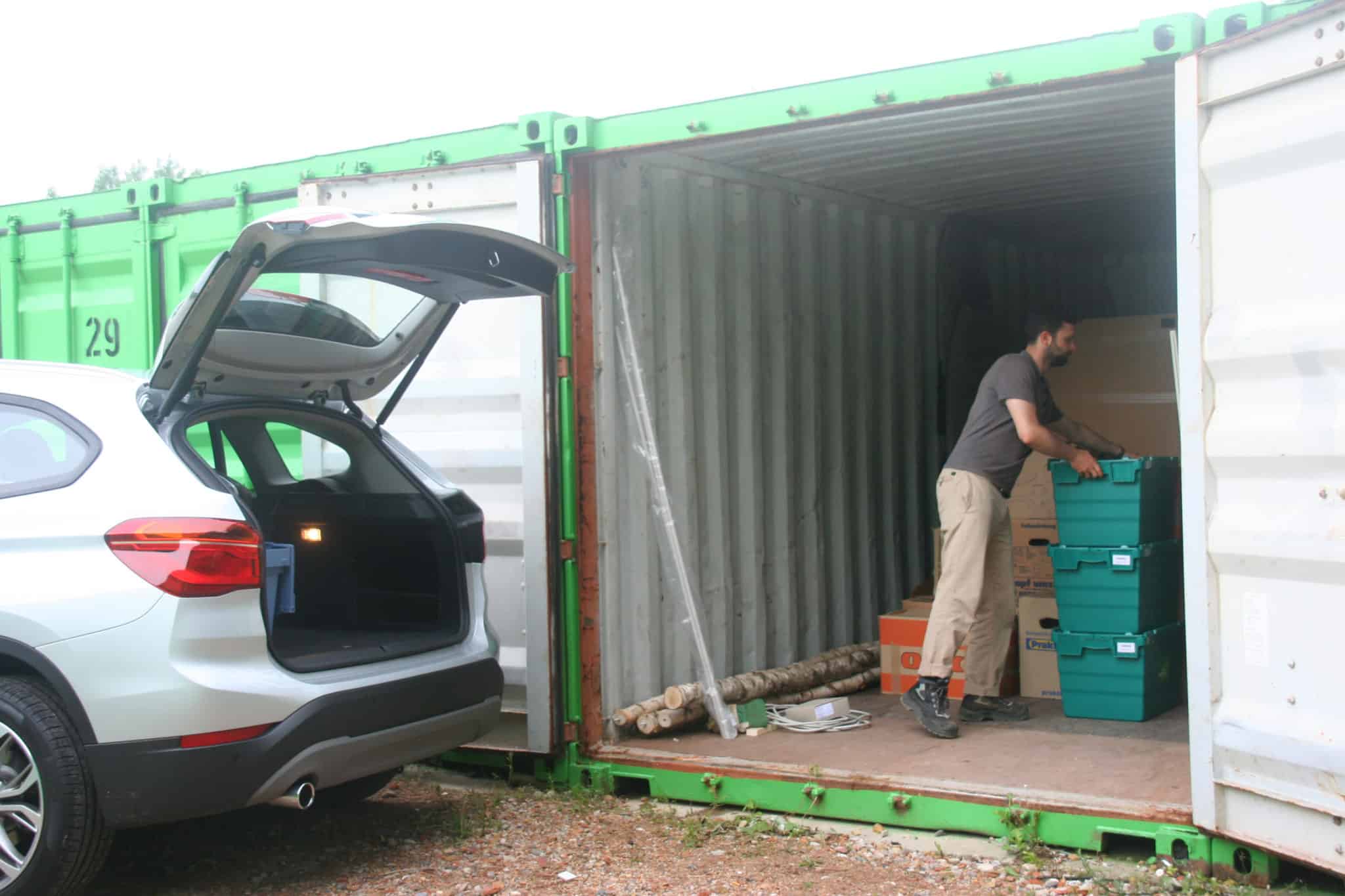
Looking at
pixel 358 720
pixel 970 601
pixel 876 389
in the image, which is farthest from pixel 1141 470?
pixel 358 720

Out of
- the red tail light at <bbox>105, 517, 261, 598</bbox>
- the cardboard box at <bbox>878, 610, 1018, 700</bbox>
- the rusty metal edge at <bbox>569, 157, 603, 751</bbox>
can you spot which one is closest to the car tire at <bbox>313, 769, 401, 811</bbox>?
the rusty metal edge at <bbox>569, 157, 603, 751</bbox>

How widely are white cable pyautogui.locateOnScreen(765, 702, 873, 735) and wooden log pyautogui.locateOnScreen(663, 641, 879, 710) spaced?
0.52 ft

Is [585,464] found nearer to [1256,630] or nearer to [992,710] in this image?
[992,710]

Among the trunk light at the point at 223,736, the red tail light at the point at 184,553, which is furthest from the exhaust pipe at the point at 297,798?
the red tail light at the point at 184,553

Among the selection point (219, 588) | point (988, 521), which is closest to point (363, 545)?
point (219, 588)

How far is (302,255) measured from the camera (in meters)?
4.64

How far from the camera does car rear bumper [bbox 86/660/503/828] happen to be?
13.5ft

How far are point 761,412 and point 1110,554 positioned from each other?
194 centimetres

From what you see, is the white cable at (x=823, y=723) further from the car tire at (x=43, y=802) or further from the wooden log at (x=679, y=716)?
the car tire at (x=43, y=802)

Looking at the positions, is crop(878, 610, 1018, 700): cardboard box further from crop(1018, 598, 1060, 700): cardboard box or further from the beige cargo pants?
the beige cargo pants

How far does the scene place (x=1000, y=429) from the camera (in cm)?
648

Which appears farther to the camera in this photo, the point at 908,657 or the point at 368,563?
the point at 908,657

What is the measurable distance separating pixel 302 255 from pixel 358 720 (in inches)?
62.9

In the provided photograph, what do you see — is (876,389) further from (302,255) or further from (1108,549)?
(302,255)
